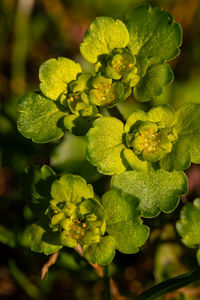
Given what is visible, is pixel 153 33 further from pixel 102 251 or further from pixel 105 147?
pixel 102 251

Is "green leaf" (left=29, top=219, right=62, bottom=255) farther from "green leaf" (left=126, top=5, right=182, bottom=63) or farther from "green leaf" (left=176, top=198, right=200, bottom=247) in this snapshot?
"green leaf" (left=126, top=5, right=182, bottom=63)

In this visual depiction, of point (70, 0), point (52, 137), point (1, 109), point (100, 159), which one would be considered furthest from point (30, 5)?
point (100, 159)

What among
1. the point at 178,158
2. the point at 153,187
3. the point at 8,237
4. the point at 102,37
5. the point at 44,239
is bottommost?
the point at 8,237

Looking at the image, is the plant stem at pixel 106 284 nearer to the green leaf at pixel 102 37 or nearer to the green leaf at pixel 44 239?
the green leaf at pixel 44 239

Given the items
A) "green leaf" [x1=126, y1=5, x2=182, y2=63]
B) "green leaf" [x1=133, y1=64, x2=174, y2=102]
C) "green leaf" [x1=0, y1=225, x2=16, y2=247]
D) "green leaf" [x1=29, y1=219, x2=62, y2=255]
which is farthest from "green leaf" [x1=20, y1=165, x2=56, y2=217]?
"green leaf" [x1=126, y1=5, x2=182, y2=63]

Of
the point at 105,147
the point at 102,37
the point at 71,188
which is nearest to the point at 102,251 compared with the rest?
the point at 71,188

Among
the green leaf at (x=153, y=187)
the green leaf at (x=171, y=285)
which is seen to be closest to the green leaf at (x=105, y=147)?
the green leaf at (x=153, y=187)

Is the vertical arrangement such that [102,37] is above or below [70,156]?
above
